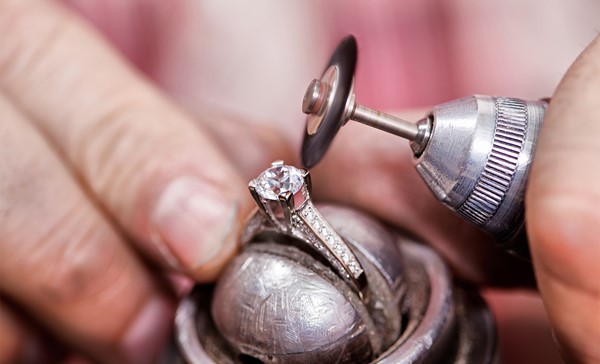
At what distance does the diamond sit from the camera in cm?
59

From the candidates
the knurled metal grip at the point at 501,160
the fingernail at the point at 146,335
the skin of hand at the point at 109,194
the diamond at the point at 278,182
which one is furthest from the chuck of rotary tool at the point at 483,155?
the fingernail at the point at 146,335

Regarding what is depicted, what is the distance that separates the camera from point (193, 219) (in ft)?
2.70

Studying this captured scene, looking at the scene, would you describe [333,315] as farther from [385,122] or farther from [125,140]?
[125,140]

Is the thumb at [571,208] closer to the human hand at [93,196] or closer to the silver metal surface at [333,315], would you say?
the silver metal surface at [333,315]

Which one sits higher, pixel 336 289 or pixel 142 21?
pixel 142 21

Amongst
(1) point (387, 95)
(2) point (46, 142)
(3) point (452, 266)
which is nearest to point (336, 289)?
(3) point (452, 266)

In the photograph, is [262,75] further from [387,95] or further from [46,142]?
[46,142]

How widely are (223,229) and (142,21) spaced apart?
886 mm

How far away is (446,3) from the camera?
1.53 m

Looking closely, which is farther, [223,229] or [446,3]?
[446,3]

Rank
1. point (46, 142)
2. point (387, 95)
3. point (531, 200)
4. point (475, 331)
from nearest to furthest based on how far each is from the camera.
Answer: point (531, 200) → point (475, 331) → point (46, 142) → point (387, 95)

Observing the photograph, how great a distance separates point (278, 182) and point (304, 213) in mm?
34

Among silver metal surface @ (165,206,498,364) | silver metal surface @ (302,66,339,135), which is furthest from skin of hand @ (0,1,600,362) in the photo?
silver metal surface @ (302,66,339,135)

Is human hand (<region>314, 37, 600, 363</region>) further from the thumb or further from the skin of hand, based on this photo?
the skin of hand
